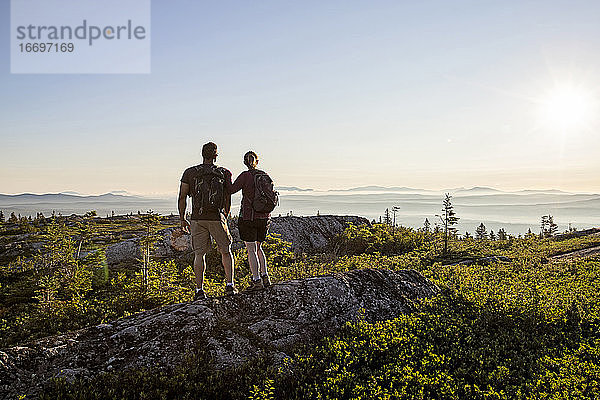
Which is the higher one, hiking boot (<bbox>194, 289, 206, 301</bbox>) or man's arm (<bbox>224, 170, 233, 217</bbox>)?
man's arm (<bbox>224, 170, 233, 217</bbox>)

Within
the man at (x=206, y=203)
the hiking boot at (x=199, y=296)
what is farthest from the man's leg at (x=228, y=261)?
the hiking boot at (x=199, y=296)

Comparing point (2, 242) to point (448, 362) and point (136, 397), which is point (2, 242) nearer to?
point (136, 397)

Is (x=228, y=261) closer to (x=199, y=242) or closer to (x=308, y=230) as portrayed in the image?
(x=199, y=242)

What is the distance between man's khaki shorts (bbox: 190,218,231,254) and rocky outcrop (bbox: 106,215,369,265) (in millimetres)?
8021

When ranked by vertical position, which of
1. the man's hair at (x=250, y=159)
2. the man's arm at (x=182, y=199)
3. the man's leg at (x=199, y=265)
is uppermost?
the man's hair at (x=250, y=159)

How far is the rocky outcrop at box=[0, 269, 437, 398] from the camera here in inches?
273

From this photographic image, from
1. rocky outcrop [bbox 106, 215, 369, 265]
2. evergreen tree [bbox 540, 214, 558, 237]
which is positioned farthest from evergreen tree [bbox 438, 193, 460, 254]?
evergreen tree [bbox 540, 214, 558, 237]

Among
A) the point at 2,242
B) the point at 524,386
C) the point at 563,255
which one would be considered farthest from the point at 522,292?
the point at 2,242

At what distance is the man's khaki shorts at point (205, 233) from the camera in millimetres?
9219

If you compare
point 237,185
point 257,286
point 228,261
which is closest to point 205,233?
point 228,261

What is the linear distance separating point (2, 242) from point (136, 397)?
24.2 meters

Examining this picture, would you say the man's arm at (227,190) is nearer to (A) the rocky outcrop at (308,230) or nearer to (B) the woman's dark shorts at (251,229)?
(B) the woman's dark shorts at (251,229)

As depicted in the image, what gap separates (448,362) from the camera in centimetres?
805

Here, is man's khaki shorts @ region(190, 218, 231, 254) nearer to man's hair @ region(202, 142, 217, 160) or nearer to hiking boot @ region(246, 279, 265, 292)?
hiking boot @ region(246, 279, 265, 292)
